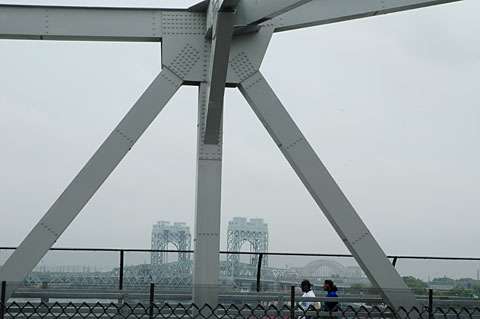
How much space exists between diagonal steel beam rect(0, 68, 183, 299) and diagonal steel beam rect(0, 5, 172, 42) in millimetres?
921

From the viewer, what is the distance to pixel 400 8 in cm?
1123

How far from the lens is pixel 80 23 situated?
11820 mm

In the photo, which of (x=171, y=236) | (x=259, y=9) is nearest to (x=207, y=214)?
(x=259, y=9)

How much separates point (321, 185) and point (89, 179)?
12.8 ft

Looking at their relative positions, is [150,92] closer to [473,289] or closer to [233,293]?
[233,293]

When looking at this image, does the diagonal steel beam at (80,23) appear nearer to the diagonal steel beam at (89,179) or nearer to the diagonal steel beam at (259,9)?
the diagonal steel beam at (89,179)

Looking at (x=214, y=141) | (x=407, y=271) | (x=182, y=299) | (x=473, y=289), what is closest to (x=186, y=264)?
(x=182, y=299)

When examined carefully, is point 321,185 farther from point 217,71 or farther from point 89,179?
point 89,179

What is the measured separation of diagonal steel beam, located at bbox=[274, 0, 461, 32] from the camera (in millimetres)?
11418

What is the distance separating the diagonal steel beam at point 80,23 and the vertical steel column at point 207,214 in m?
1.85

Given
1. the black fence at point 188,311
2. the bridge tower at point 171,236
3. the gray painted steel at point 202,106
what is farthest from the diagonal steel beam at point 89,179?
the bridge tower at point 171,236

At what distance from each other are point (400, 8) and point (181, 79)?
3.86m

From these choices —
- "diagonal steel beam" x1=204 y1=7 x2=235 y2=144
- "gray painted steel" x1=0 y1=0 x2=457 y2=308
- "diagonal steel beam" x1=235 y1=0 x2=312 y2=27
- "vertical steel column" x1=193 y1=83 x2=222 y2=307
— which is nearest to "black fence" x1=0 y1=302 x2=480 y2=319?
"vertical steel column" x1=193 y1=83 x2=222 y2=307

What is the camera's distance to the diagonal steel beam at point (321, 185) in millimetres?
11430
